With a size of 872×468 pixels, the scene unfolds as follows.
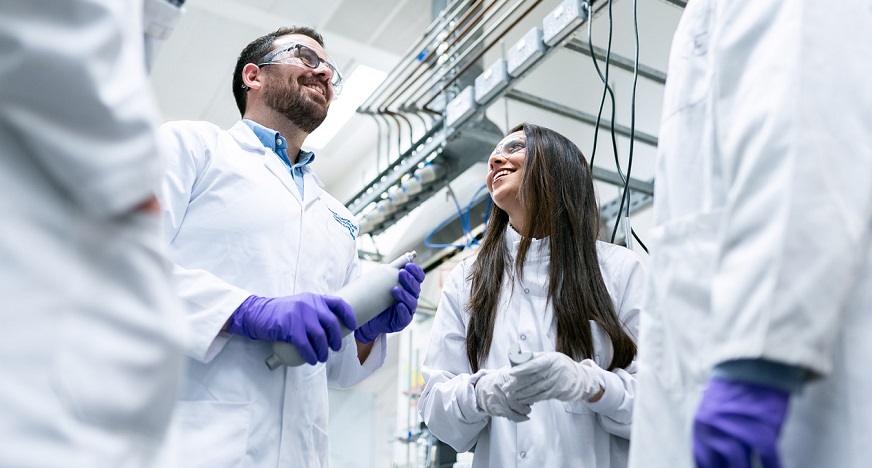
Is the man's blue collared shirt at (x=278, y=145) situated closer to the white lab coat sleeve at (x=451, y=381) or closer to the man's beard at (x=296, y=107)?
the man's beard at (x=296, y=107)

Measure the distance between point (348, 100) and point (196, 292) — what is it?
3.12 metres

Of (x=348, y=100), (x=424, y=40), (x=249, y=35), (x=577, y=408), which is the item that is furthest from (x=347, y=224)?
(x=348, y=100)

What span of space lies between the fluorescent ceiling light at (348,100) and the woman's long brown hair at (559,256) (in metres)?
2.04

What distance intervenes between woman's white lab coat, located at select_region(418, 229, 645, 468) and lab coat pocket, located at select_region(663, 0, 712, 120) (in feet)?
1.95

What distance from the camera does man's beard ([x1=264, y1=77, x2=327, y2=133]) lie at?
1741 mm

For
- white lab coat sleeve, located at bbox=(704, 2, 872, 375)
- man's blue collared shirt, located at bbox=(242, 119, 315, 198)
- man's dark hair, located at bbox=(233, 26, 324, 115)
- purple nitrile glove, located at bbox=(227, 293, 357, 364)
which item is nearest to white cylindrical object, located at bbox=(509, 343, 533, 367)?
purple nitrile glove, located at bbox=(227, 293, 357, 364)

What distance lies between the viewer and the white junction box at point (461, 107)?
2457mm

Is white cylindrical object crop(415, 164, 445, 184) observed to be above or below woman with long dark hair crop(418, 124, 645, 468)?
above

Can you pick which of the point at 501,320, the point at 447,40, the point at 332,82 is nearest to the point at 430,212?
the point at 447,40

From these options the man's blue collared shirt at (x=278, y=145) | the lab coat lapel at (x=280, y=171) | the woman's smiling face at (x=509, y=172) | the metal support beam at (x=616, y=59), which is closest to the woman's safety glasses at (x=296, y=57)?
the man's blue collared shirt at (x=278, y=145)

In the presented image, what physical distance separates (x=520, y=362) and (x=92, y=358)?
82 centimetres

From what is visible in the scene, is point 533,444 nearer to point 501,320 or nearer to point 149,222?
point 501,320

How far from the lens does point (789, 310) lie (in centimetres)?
68

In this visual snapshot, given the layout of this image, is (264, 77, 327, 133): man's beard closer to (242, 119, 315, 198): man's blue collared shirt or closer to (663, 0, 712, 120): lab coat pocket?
(242, 119, 315, 198): man's blue collared shirt
